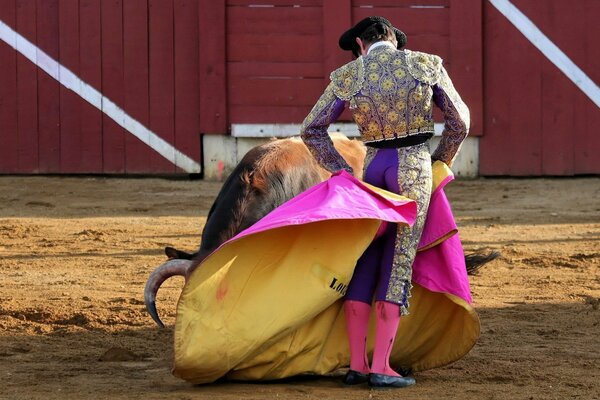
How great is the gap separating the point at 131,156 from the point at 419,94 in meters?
6.72

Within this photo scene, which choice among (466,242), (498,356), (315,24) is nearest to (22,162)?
(315,24)

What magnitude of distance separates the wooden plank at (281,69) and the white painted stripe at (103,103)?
36.2 inches

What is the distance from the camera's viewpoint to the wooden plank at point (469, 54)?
402 inches

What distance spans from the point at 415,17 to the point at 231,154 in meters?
1.99

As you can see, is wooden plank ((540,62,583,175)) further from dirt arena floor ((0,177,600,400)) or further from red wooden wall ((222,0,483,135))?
red wooden wall ((222,0,483,135))

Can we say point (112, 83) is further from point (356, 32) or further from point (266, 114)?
point (356, 32)

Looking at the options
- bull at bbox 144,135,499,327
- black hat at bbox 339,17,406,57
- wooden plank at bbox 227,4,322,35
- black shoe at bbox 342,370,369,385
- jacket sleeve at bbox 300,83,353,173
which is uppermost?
wooden plank at bbox 227,4,322,35

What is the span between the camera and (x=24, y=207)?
9.09 m

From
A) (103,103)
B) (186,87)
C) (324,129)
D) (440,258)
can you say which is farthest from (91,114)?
(440,258)

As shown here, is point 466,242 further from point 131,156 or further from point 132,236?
point 131,156

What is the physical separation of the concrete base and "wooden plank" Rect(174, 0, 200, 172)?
114mm

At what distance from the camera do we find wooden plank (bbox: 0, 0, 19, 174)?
10.4 metres

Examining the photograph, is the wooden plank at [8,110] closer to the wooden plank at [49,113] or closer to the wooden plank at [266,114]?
the wooden plank at [49,113]

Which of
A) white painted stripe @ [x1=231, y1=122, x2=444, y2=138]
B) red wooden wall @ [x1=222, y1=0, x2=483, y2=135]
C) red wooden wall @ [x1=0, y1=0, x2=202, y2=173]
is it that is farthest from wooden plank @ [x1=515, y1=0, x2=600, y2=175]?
red wooden wall @ [x1=0, y1=0, x2=202, y2=173]
